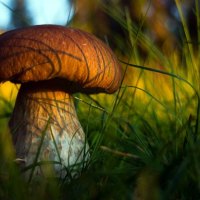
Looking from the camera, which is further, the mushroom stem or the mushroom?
the mushroom stem

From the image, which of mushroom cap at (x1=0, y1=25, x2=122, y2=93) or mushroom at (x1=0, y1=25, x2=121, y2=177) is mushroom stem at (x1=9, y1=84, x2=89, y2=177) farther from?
mushroom cap at (x1=0, y1=25, x2=122, y2=93)

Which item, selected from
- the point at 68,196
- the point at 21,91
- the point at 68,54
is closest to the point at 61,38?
the point at 68,54

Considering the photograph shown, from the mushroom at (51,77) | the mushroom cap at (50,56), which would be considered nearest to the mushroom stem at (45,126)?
the mushroom at (51,77)

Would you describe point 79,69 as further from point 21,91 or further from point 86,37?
point 21,91

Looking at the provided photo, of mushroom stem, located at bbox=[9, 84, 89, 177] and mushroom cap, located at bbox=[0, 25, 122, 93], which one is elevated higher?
mushroom cap, located at bbox=[0, 25, 122, 93]

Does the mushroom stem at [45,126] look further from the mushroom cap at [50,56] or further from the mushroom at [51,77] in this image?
the mushroom cap at [50,56]

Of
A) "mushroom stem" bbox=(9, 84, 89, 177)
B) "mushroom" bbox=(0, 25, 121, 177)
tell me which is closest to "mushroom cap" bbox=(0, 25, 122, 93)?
"mushroom" bbox=(0, 25, 121, 177)

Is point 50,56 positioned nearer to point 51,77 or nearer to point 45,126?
point 51,77
